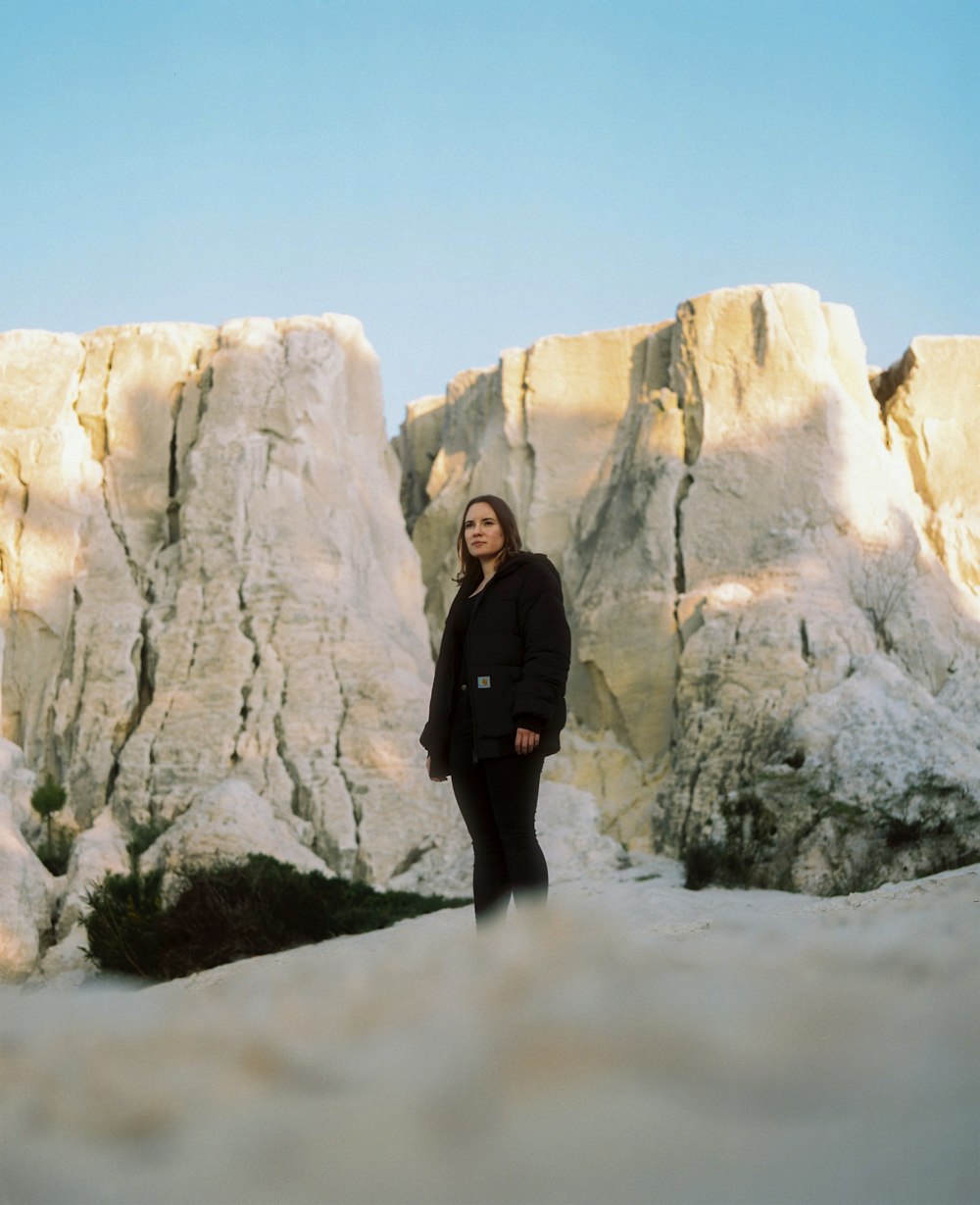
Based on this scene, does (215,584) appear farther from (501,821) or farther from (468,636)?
(501,821)

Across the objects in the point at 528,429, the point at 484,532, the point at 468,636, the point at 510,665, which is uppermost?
the point at 528,429

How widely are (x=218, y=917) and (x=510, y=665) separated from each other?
4.83 metres

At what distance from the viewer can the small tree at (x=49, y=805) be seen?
11539 mm

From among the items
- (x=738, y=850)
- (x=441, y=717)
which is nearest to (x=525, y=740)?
(x=441, y=717)

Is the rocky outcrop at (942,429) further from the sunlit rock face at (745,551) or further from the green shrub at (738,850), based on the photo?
the green shrub at (738,850)

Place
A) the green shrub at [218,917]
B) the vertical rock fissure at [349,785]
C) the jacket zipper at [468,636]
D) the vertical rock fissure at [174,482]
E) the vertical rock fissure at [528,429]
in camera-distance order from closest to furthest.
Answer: the jacket zipper at [468,636]
the green shrub at [218,917]
the vertical rock fissure at [349,785]
the vertical rock fissure at [174,482]
the vertical rock fissure at [528,429]

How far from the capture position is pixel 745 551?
47.7ft

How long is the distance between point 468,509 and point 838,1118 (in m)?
3.36

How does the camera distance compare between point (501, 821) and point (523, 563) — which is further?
point (523, 563)

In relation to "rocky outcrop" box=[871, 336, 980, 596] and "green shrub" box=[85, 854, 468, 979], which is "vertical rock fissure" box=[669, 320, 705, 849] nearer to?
"rocky outcrop" box=[871, 336, 980, 596]

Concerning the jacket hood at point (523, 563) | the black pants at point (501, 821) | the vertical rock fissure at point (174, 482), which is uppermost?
the vertical rock fissure at point (174, 482)

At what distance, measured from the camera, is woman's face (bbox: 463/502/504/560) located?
4.51 meters

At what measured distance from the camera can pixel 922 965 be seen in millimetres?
2018

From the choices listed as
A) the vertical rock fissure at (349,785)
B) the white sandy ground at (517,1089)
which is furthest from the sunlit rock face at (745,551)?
the white sandy ground at (517,1089)
